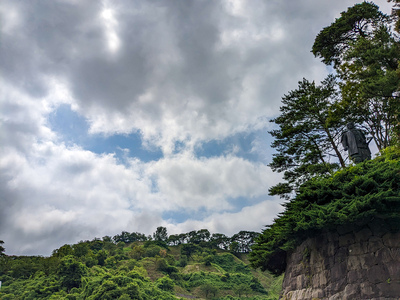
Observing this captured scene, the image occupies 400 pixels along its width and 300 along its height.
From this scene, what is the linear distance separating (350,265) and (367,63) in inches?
255

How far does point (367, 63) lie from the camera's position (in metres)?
9.65

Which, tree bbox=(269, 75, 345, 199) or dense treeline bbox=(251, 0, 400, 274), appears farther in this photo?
tree bbox=(269, 75, 345, 199)

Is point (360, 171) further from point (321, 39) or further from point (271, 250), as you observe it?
point (321, 39)

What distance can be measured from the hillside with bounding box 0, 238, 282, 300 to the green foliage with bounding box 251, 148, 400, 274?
1820 centimetres

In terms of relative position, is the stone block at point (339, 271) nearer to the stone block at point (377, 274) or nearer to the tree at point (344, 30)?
the stone block at point (377, 274)

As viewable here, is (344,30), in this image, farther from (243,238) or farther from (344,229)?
(243,238)

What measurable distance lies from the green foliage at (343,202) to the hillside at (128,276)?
18203 mm

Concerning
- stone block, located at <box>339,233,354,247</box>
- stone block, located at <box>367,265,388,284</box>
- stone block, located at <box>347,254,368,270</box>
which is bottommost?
stone block, located at <box>367,265,388,284</box>

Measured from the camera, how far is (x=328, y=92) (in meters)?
15.4

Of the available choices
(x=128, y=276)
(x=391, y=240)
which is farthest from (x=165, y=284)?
(x=391, y=240)

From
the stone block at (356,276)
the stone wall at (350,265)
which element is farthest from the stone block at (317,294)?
the stone block at (356,276)

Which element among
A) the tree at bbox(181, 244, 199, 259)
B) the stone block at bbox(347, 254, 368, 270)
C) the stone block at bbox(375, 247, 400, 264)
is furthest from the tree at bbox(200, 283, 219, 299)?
the stone block at bbox(375, 247, 400, 264)

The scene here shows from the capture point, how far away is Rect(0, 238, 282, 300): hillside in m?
25.4

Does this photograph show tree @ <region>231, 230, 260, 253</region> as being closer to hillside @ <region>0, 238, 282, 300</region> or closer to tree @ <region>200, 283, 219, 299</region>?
hillside @ <region>0, 238, 282, 300</region>
